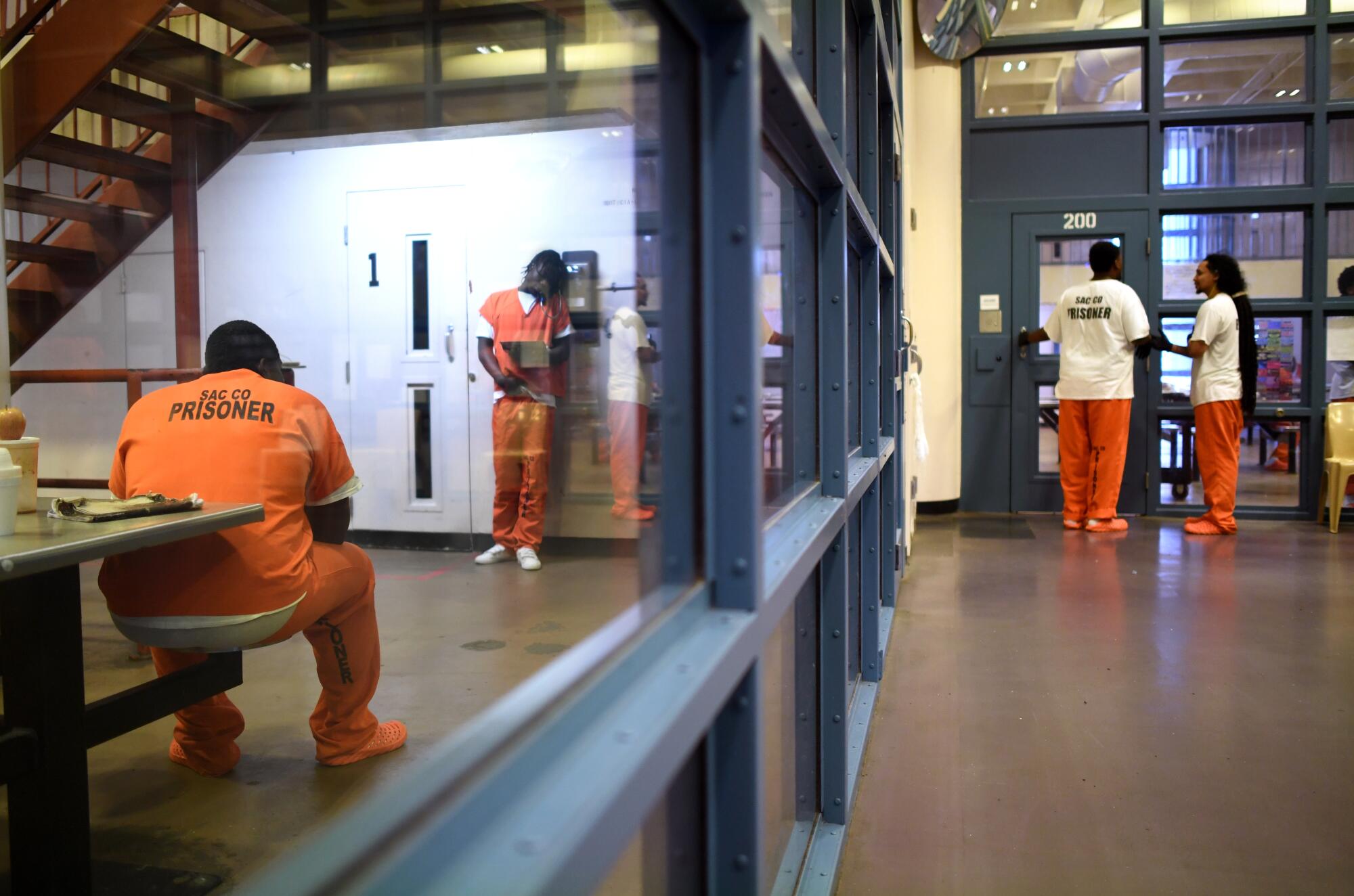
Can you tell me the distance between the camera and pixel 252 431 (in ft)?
6.52

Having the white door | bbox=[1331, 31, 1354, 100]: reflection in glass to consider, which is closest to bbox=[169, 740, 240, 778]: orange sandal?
the white door

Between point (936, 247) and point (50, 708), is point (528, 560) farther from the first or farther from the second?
point (936, 247)

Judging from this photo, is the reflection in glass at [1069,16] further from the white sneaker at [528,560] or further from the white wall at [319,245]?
Result: the white sneaker at [528,560]

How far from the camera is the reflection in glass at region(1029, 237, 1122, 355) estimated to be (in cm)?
649

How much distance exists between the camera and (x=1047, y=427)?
21.6ft

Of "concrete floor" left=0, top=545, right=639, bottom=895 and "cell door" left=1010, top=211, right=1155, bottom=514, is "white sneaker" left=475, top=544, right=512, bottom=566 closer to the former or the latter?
"concrete floor" left=0, top=545, right=639, bottom=895

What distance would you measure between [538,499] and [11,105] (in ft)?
8.35

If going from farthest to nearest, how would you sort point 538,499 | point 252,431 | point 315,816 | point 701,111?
point 252,431, point 315,816, point 538,499, point 701,111

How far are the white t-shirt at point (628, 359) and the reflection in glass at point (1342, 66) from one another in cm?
665

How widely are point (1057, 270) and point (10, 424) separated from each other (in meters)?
6.07

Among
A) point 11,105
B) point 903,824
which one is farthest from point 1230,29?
point 11,105

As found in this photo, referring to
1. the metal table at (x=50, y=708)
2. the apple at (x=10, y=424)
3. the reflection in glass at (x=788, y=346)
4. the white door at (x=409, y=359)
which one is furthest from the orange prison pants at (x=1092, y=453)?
the apple at (x=10, y=424)

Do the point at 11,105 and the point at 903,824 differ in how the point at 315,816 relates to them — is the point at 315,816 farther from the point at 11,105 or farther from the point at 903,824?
the point at 11,105

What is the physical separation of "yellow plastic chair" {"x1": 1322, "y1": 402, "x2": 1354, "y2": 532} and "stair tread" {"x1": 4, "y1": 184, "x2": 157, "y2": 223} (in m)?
6.14
